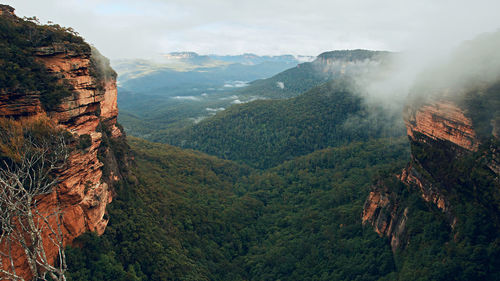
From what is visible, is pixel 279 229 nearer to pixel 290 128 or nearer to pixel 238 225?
pixel 238 225

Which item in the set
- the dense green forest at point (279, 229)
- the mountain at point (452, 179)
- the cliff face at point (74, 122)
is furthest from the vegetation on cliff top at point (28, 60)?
the mountain at point (452, 179)

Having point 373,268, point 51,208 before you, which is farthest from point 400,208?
point 51,208

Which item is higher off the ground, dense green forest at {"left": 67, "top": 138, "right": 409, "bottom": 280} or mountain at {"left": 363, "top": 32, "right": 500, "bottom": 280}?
mountain at {"left": 363, "top": 32, "right": 500, "bottom": 280}

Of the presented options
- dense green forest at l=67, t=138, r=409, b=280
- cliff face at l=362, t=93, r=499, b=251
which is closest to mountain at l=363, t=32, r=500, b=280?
cliff face at l=362, t=93, r=499, b=251

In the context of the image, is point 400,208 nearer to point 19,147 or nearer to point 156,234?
point 156,234

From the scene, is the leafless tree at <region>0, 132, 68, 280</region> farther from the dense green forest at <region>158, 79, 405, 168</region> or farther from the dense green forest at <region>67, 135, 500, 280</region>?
the dense green forest at <region>158, 79, 405, 168</region>

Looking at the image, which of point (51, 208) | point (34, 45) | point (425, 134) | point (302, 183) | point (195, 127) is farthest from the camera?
point (195, 127)
